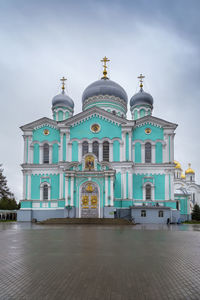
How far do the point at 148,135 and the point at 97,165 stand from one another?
378 inches

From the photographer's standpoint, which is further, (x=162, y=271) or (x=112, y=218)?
(x=112, y=218)

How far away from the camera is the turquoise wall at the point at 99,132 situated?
4072 centimetres

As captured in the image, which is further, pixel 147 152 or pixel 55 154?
pixel 55 154

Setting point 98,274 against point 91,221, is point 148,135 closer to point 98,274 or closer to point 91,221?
point 91,221

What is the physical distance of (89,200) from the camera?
119 feet

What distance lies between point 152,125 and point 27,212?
20.8 m

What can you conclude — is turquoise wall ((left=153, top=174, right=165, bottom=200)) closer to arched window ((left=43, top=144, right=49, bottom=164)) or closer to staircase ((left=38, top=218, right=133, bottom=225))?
staircase ((left=38, top=218, right=133, bottom=225))

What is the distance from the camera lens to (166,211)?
3781cm

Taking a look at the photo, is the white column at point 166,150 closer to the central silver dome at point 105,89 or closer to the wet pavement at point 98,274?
the central silver dome at point 105,89

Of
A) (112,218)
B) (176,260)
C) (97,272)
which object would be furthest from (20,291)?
(112,218)

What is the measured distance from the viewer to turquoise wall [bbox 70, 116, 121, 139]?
40.7 m

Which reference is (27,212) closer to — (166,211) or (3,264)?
(166,211)

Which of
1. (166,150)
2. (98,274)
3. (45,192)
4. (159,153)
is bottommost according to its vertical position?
(98,274)

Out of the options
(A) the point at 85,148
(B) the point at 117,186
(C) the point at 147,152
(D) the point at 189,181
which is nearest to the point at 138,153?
(C) the point at 147,152
